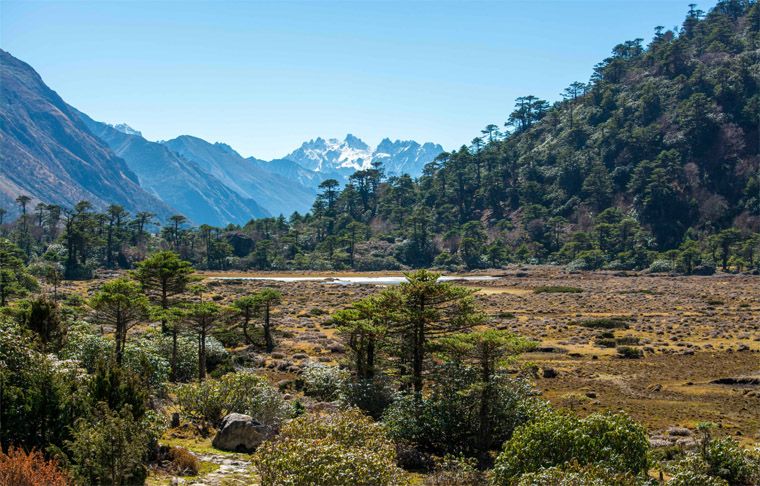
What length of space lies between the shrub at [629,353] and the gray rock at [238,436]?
1177 inches

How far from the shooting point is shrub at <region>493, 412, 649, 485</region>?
12891 mm

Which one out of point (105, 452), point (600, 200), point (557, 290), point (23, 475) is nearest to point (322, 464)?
point (105, 452)

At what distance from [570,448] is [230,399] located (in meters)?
12.6

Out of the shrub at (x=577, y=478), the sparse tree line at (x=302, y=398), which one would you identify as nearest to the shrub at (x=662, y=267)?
the sparse tree line at (x=302, y=398)

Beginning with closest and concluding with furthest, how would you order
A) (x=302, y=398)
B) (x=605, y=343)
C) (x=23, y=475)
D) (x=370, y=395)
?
1. (x=23, y=475)
2. (x=370, y=395)
3. (x=302, y=398)
4. (x=605, y=343)

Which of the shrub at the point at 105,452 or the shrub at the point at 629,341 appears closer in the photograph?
the shrub at the point at 105,452

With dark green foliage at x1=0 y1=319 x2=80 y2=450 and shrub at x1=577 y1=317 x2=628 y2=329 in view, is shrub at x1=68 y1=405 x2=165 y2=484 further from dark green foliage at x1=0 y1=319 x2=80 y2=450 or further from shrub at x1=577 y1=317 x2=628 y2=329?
shrub at x1=577 y1=317 x2=628 y2=329

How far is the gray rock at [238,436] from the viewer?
17625 mm

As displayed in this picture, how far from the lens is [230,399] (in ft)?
68.2

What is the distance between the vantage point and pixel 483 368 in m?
18.7

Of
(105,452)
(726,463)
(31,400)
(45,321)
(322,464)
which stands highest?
(45,321)

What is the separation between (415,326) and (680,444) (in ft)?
32.7

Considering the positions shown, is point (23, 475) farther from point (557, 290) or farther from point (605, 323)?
point (557, 290)

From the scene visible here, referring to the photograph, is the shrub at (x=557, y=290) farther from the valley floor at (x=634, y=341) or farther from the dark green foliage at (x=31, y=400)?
the dark green foliage at (x=31, y=400)
